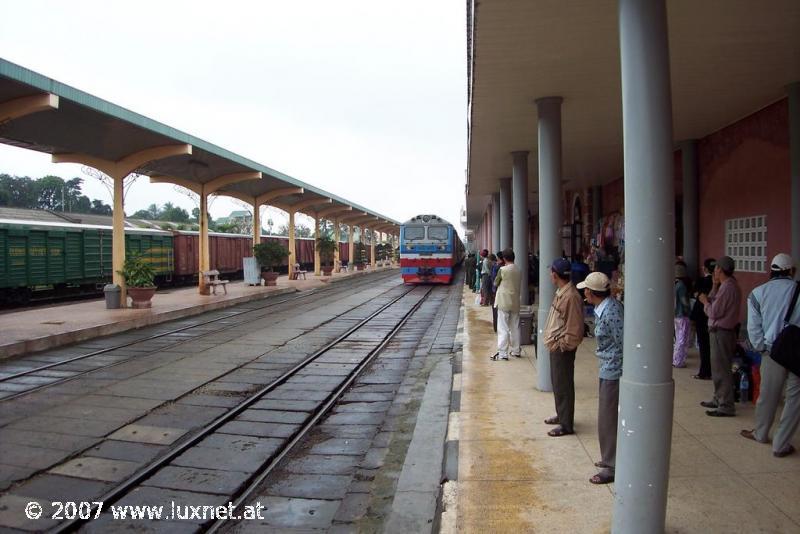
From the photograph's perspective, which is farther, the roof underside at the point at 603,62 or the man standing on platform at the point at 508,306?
the man standing on platform at the point at 508,306

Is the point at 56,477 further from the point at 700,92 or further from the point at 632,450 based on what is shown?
the point at 700,92

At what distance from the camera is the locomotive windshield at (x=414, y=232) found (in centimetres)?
2635

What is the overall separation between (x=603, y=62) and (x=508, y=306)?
3.76 m

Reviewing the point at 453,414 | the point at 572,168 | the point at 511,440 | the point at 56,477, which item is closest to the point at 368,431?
the point at 453,414

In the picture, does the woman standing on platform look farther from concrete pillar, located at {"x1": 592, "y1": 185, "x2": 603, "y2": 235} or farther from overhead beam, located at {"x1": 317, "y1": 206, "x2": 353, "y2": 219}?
overhead beam, located at {"x1": 317, "y1": 206, "x2": 353, "y2": 219}

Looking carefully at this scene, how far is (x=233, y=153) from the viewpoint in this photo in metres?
18.0

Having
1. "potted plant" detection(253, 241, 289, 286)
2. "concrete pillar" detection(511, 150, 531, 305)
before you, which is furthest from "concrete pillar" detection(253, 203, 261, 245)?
"concrete pillar" detection(511, 150, 531, 305)

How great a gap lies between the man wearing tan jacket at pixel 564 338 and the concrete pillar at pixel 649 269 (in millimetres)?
1585

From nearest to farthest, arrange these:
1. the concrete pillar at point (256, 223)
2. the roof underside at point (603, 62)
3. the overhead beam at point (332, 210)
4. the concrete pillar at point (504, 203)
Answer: the roof underside at point (603, 62) < the concrete pillar at point (504, 203) < the concrete pillar at point (256, 223) < the overhead beam at point (332, 210)

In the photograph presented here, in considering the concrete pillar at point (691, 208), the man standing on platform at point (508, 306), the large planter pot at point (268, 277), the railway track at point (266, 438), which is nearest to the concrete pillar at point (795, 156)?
the man standing on platform at point (508, 306)

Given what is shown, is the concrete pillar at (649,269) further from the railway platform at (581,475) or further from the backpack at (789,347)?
the backpack at (789,347)

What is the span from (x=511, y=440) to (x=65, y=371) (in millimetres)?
7045

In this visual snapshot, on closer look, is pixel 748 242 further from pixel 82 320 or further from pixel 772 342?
pixel 82 320

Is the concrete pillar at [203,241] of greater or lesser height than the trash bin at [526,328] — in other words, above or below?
above
